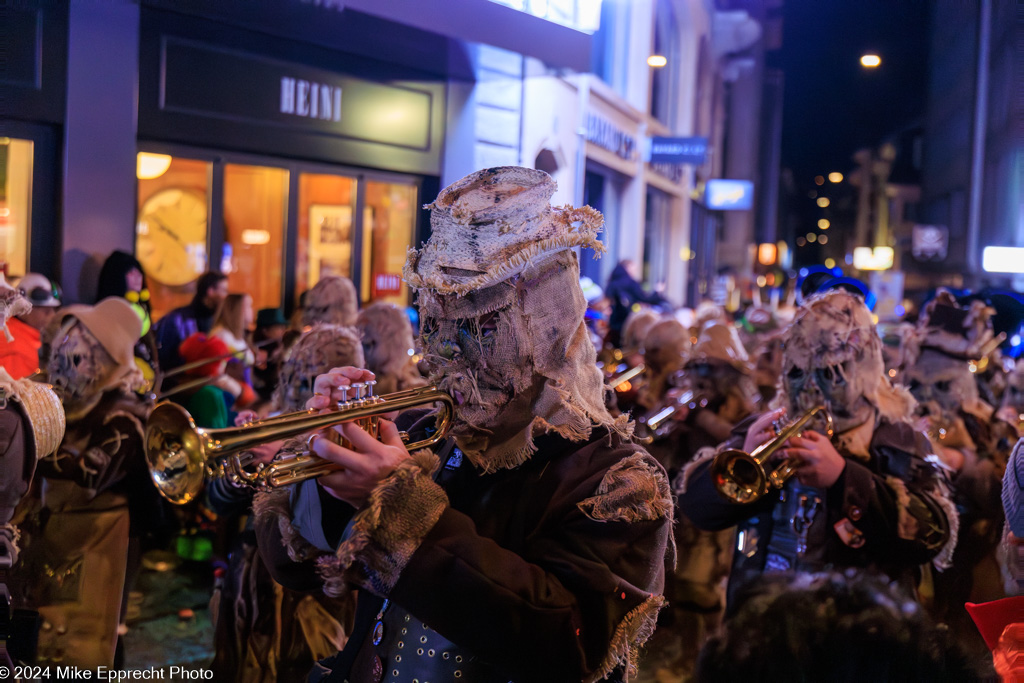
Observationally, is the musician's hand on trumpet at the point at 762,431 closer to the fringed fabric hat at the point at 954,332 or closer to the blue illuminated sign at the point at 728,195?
the fringed fabric hat at the point at 954,332

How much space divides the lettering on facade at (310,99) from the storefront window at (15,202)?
2.79 metres

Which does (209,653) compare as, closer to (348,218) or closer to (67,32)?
(67,32)

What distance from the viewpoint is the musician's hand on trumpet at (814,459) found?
3107 mm

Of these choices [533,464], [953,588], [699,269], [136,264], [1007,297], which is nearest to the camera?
[533,464]

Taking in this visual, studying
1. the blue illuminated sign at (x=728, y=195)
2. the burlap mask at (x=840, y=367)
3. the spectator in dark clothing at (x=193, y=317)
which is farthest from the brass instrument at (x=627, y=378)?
the blue illuminated sign at (x=728, y=195)

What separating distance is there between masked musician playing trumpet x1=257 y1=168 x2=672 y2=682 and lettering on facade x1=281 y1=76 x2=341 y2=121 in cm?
693

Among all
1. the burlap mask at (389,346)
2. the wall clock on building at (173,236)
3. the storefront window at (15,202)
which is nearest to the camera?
the burlap mask at (389,346)

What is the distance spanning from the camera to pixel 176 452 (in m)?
1.81

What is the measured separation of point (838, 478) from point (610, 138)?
14.3 m

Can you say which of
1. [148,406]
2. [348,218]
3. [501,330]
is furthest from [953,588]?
[348,218]

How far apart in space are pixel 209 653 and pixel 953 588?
3.52 meters

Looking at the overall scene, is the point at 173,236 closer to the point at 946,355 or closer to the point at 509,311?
the point at 946,355

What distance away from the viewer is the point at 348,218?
9734 mm

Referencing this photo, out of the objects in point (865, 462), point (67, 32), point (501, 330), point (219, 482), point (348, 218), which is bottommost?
point (219, 482)
